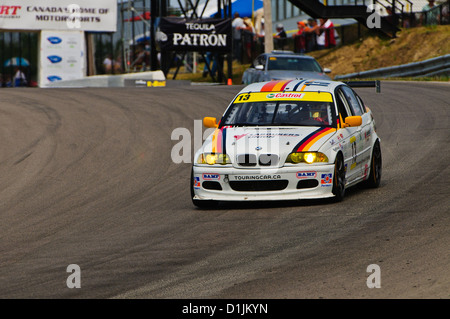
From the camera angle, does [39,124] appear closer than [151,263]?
No

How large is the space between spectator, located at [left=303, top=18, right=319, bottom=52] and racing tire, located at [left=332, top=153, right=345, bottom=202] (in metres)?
26.4

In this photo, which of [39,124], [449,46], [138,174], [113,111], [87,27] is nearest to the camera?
[138,174]

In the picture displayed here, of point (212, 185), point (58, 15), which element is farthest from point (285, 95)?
point (58, 15)

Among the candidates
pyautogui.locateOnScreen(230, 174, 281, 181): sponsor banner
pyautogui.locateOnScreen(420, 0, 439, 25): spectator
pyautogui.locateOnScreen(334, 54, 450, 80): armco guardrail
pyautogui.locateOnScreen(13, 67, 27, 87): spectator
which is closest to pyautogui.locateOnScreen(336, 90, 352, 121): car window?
pyautogui.locateOnScreen(230, 174, 281, 181): sponsor banner

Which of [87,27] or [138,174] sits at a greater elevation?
[87,27]

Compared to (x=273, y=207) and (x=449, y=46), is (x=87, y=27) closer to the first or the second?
(x=449, y=46)

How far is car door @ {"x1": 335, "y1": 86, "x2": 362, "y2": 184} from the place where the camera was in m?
10.9

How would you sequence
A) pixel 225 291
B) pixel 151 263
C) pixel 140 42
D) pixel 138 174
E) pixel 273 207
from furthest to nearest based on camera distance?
pixel 140 42 < pixel 138 174 < pixel 273 207 < pixel 151 263 < pixel 225 291

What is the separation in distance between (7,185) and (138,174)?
194 centimetres

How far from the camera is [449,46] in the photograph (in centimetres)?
3247

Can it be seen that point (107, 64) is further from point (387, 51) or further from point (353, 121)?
point (353, 121)

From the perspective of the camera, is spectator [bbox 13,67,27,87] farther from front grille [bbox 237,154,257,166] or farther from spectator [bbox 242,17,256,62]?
front grille [bbox 237,154,257,166]

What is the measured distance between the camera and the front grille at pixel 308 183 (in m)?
10.4

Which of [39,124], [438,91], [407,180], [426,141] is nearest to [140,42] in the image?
[438,91]
